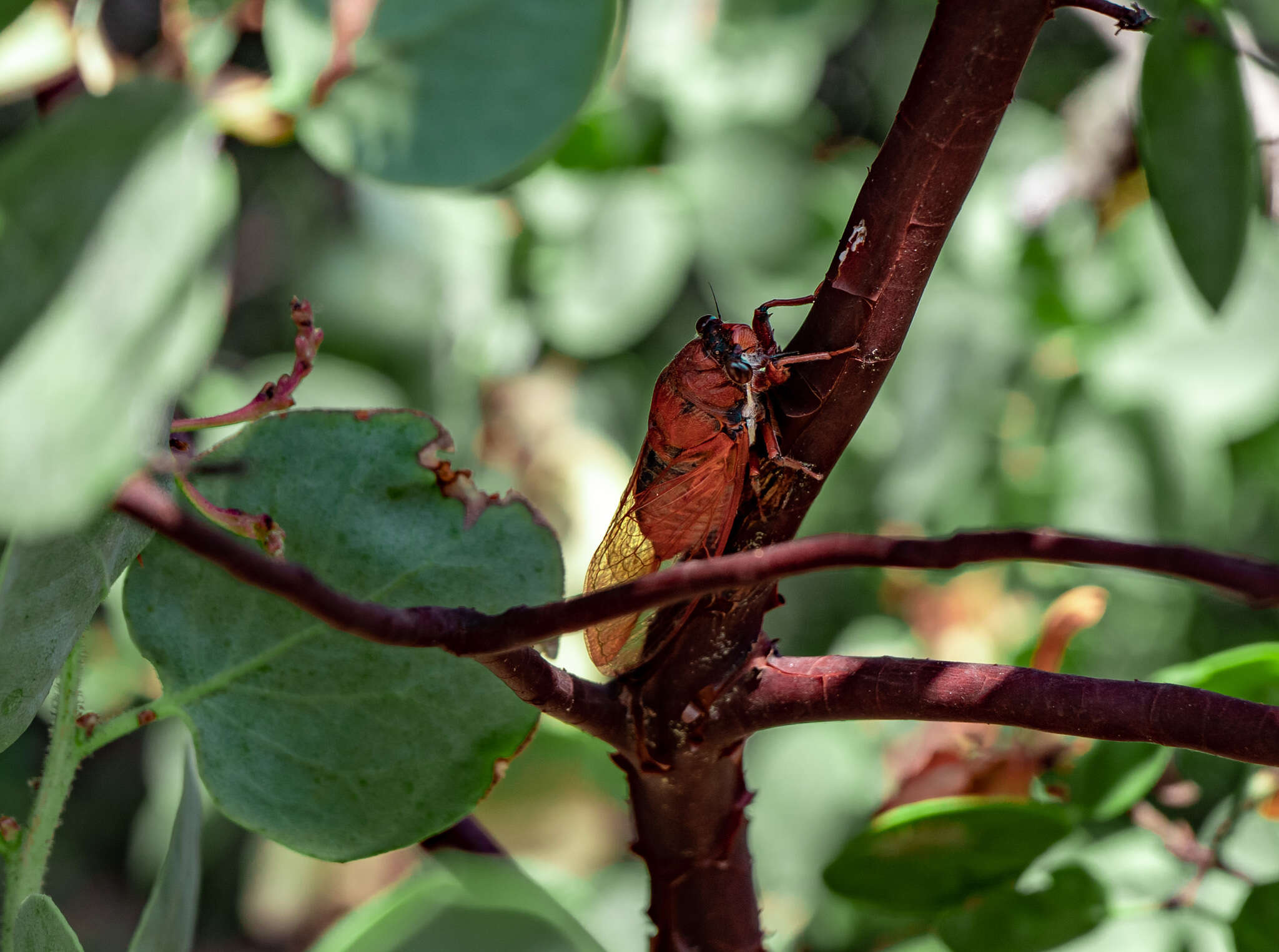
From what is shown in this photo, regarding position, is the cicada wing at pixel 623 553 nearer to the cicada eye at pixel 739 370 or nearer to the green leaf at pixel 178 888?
the cicada eye at pixel 739 370

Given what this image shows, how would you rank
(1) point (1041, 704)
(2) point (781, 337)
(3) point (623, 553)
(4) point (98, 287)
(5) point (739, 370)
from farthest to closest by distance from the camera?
(2) point (781, 337), (3) point (623, 553), (5) point (739, 370), (1) point (1041, 704), (4) point (98, 287)

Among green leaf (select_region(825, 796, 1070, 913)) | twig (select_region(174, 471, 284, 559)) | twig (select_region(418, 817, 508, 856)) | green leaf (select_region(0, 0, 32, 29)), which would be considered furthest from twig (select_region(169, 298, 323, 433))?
green leaf (select_region(825, 796, 1070, 913))

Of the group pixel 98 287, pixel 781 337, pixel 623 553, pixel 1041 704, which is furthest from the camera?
pixel 781 337

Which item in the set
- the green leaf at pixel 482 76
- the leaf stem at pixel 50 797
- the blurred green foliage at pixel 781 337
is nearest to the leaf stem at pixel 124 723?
the leaf stem at pixel 50 797

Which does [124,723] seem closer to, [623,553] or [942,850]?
[942,850]

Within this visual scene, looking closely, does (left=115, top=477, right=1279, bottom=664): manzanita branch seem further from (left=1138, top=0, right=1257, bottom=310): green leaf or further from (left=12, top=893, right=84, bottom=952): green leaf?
(left=1138, top=0, right=1257, bottom=310): green leaf

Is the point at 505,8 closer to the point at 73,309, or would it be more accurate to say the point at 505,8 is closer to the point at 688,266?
the point at 73,309

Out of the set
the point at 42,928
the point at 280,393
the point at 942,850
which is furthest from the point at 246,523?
the point at 942,850
